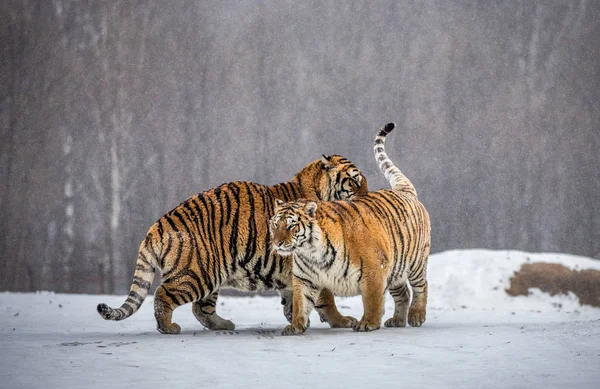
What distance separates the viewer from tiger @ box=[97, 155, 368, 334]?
5.42 metres

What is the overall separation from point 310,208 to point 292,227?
20 centimetres

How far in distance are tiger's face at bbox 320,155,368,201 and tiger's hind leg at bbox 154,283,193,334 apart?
145cm

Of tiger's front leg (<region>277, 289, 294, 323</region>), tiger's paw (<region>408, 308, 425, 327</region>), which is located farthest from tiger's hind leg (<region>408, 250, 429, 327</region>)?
tiger's front leg (<region>277, 289, 294, 323</region>)

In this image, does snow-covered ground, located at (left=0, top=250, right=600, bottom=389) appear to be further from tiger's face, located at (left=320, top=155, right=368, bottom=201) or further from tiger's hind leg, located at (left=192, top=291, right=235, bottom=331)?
tiger's face, located at (left=320, top=155, right=368, bottom=201)

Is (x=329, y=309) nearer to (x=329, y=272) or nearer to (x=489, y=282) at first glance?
(x=329, y=272)

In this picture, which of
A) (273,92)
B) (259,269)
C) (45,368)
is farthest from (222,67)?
(45,368)

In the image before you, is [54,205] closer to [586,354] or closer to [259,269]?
[259,269]

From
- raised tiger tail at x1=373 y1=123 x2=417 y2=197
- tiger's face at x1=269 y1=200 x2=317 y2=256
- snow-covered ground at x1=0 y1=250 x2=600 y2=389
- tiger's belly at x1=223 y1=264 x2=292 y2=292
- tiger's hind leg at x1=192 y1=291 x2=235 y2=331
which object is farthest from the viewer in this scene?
raised tiger tail at x1=373 y1=123 x2=417 y2=197

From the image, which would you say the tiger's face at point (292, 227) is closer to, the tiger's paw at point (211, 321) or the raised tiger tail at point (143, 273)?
the raised tiger tail at point (143, 273)

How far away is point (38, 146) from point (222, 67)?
10.8ft

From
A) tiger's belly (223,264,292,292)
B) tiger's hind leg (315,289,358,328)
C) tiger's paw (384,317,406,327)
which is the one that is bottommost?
tiger's paw (384,317,406,327)

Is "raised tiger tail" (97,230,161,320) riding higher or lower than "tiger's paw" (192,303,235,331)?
higher

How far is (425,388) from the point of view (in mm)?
3420

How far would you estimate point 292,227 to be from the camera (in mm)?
5145
